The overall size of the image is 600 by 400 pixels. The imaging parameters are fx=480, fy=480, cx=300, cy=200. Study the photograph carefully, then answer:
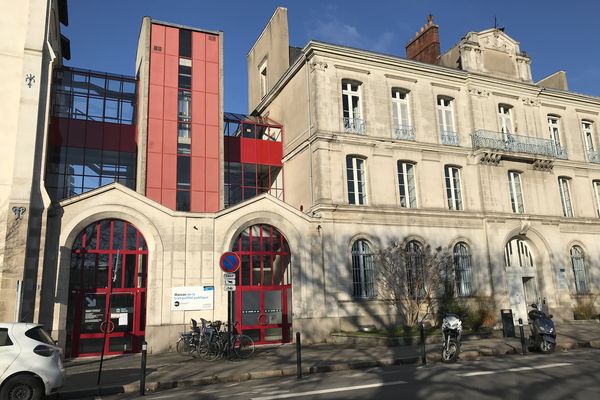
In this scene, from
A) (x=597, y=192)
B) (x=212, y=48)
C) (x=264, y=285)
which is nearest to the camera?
(x=264, y=285)

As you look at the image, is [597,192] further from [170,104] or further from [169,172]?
[170,104]

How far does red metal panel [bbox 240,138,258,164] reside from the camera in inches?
979

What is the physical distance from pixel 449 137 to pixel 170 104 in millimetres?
13909

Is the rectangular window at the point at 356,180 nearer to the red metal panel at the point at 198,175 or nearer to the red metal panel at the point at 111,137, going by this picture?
the red metal panel at the point at 198,175

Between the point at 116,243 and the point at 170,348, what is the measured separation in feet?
13.4

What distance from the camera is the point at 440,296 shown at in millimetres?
21266

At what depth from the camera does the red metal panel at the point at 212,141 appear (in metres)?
23.3

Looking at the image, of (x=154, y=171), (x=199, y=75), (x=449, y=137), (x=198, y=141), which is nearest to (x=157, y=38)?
(x=199, y=75)

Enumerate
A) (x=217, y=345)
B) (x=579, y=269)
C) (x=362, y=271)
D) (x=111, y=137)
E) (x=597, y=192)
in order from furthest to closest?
(x=597, y=192)
(x=579, y=269)
(x=111, y=137)
(x=362, y=271)
(x=217, y=345)

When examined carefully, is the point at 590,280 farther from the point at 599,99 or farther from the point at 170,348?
the point at 170,348

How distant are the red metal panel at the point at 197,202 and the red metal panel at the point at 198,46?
23.3 feet

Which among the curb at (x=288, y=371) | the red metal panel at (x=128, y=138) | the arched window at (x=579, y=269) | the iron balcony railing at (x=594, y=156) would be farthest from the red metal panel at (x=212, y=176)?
the iron balcony railing at (x=594, y=156)

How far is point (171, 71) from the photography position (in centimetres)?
2358

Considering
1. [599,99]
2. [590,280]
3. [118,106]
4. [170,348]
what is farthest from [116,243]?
[599,99]
